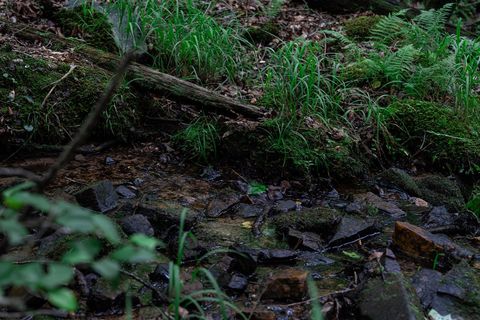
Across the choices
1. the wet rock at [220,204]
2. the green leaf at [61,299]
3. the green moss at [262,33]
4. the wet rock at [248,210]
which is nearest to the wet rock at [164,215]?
the wet rock at [220,204]

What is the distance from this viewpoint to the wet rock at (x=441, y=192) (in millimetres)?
3819

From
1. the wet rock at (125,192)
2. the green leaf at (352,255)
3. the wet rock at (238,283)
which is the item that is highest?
the wet rock at (238,283)

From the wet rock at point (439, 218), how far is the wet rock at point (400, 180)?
1.16 ft

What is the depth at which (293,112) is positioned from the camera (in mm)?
4074

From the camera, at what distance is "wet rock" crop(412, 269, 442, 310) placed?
233 centimetres

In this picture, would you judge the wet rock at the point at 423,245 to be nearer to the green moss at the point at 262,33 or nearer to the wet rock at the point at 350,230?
the wet rock at the point at 350,230

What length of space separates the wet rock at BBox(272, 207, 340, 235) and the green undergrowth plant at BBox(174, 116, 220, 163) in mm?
1060

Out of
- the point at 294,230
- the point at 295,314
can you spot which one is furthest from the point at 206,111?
the point at 295,314

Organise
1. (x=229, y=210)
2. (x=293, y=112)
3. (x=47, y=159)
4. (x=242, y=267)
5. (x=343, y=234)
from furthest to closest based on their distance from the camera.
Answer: (x=293, y=112) < (x=47, y=159) < (x=229, y=210) < (x=343, y=234) < (x=242, y=267)

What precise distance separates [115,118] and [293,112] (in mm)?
1480

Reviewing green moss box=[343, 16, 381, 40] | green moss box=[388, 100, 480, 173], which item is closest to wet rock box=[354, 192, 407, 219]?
green moss box=[388, 100, 480, 173]

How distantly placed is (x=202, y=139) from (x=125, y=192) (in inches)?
34.2

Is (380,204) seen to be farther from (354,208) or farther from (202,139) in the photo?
(202,139)

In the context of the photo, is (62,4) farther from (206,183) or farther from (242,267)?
(242,267)
